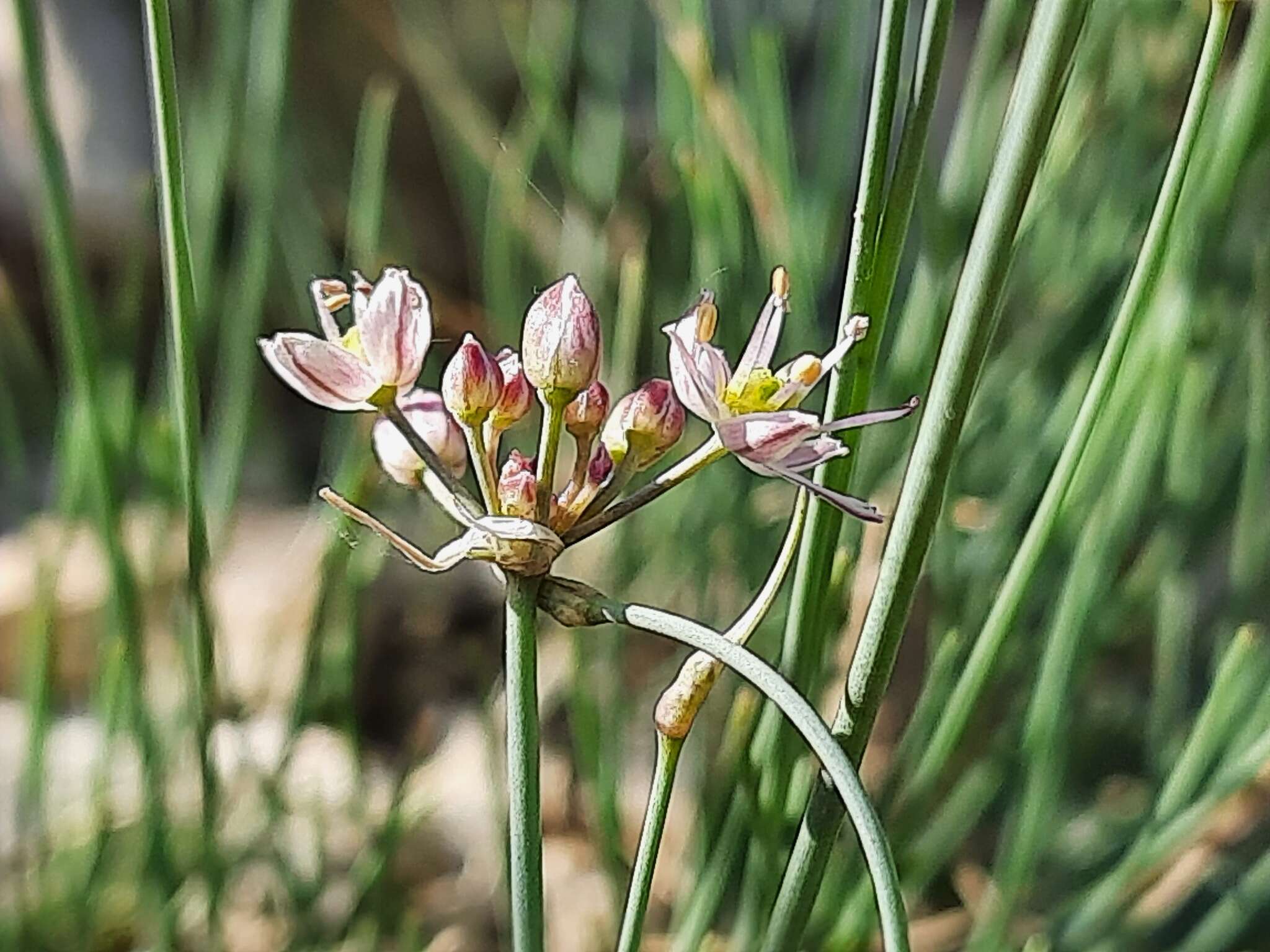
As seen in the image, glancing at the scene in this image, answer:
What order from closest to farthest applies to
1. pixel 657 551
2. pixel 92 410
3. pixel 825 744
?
pixel 825 744
pixel 92 410
pixel 657 551

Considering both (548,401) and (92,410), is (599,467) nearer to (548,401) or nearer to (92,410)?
(548,401)

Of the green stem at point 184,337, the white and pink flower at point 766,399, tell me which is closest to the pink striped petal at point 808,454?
the white and pink flower at point 766,399

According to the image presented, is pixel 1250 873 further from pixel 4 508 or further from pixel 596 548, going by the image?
pixel 4 508

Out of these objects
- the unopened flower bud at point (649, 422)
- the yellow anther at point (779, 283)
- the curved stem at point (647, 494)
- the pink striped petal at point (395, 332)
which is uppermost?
the yellow anther at point (779, 283)

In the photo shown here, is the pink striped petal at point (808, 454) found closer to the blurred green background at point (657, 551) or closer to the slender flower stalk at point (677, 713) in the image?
the slender flower stalk at point (677, 713)

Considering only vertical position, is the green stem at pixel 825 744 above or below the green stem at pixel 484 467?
below

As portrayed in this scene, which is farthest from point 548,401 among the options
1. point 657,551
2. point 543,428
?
point 657,551

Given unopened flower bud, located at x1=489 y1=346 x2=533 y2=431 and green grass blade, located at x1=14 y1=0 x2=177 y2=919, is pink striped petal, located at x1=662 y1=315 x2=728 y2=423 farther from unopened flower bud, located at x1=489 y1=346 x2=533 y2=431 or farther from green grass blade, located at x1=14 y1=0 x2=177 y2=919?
green grass blade, located at x1=14 y1=0 x2=177 y2=919
